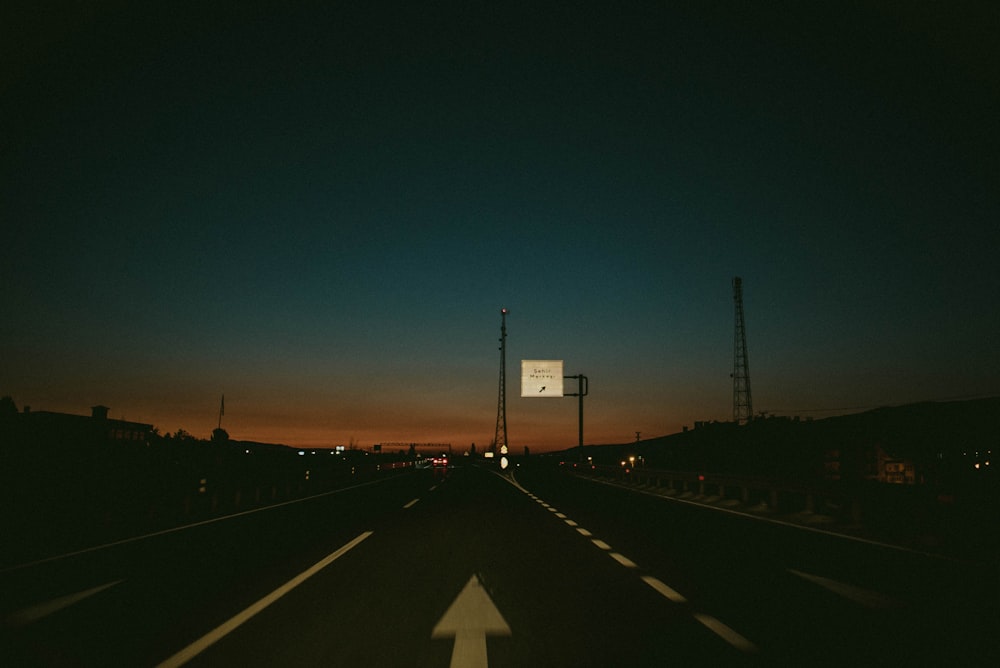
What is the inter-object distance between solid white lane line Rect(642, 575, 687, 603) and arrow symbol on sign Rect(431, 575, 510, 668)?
6.35ft

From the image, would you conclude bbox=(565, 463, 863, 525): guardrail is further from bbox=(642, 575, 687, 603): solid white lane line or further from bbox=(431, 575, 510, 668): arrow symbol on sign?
bbox=(431, 575, 510, 668): arrow symbol on sign

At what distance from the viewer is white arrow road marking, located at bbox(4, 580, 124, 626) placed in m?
6.29

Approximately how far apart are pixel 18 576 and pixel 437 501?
53.6 feet

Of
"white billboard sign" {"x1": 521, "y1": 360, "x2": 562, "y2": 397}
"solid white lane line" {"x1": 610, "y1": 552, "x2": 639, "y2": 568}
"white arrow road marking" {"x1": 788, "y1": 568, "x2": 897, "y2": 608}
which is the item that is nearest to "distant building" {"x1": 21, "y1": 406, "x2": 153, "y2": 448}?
"white billboard sign" {"x1": 521, "y1": 360, "x2": 562, "y2": 397}

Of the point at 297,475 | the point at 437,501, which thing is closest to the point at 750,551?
the point at 437,501

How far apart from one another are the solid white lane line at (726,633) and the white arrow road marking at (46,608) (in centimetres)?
614

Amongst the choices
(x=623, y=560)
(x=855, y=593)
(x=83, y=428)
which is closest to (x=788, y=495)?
(x=623, y=560)

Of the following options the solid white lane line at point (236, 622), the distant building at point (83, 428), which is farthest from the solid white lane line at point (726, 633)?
the distant building at point (83, 428)

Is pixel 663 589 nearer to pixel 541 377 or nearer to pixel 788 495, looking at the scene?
pixel 788 495

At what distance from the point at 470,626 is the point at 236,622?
213cm

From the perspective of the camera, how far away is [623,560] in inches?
396

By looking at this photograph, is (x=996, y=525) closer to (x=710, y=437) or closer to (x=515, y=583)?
(x=515, y=583)

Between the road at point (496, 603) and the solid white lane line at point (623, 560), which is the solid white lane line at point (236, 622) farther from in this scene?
the solid white lane line at point (623, 560)

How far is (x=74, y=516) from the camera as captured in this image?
1573cm
